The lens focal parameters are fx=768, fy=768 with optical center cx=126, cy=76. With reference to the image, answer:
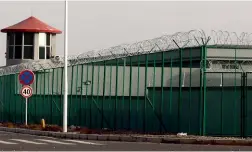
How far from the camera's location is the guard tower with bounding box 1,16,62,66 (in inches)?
2606

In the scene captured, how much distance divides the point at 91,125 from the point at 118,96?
10.6 feet

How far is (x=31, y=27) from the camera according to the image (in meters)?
66.1

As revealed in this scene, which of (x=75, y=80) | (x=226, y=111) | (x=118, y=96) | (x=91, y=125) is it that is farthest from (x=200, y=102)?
(x=75, y=80)

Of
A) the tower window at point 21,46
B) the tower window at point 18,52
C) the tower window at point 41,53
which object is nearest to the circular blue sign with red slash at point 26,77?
the tower window at point 21,46

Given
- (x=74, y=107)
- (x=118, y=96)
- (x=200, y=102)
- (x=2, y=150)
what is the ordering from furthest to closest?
(x=74, y=107), (x=118, y=96), (x=200, y=102), (x=2, y=150)

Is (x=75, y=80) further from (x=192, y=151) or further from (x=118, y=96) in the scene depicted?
(x=192, y=151)

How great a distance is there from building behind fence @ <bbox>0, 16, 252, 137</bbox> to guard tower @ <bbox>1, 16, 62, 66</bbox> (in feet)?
66.9

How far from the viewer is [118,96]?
117 feet

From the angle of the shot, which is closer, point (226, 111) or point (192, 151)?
point (192, 151)

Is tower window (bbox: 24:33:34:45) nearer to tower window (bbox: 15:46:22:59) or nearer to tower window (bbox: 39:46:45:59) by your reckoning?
tower window (bbox: 15:46:22:59)

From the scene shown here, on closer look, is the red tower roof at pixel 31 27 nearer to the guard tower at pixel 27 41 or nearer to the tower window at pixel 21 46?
the guard tower at pixel 27 41

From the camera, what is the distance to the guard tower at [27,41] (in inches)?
2606

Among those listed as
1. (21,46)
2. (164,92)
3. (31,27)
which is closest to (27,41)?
(21,46)

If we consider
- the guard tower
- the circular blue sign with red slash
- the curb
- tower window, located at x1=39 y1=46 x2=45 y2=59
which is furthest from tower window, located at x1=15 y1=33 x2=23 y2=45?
the curb
